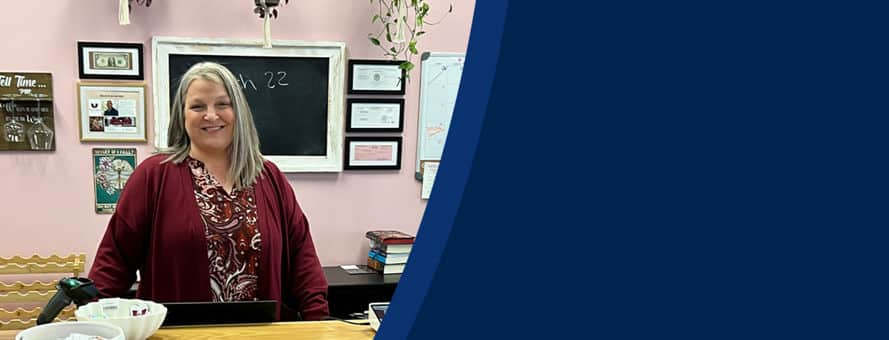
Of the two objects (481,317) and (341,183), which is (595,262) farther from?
(341,183)

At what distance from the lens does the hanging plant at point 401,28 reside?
11.9 feet

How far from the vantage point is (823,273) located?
12.6 inches

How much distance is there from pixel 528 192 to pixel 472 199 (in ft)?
0.08

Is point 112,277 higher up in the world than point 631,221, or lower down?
lower down

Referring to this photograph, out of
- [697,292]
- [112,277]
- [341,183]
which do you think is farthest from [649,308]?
[341,183]

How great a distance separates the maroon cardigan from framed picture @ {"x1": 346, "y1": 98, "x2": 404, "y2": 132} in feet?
4.87

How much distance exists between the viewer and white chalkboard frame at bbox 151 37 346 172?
3395 millimetres

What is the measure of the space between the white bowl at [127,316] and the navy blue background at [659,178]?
1386 millimetres

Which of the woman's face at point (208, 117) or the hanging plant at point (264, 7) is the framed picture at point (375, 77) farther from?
the woman's face at point (208, 117)

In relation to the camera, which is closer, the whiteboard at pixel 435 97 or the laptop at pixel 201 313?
the laptop at pixel 201 313

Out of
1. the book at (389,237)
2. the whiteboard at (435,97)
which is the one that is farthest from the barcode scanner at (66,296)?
the whiteboard at (435,97)

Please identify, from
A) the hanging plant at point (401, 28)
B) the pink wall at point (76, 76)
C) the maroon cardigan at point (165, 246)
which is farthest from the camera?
the hanging plant at point (401, 28)

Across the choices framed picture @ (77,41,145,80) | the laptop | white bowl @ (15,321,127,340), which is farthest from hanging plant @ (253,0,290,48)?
white bowl @ (15,321,127,340)

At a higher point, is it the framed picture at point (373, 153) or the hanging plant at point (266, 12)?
the hanging plant at point (266, 12)
